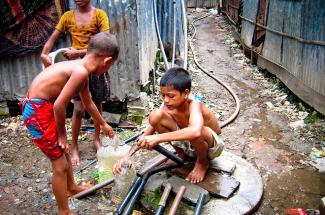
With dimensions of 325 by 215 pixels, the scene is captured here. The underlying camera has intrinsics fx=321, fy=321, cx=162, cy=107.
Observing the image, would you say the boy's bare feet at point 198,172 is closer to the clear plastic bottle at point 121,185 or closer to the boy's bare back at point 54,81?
the clear plastic bottle at point 121,185

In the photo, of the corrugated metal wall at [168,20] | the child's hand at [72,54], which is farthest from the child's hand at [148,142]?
the corrugated metal wall at [168,20]

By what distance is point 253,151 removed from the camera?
4188 millimetres

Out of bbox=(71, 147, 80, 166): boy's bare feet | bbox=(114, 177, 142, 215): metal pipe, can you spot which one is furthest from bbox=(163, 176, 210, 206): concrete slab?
bbox=(71, 147, 80, 166): boy's bare feet

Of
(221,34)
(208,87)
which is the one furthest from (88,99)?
(221,34)

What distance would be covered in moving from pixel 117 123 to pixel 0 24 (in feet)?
7.16

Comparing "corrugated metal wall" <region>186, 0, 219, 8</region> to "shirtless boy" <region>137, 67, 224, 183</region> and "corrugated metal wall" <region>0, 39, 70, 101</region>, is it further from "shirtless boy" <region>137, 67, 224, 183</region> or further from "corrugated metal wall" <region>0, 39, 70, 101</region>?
"shirtless boy" <region>137, 67, 224, 183</region>

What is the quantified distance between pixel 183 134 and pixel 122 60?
2367 mm

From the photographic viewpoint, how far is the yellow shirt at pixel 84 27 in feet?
12.8

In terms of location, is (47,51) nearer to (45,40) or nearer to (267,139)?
(45,40)

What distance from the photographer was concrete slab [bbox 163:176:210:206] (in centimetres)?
286

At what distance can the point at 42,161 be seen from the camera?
4039mm

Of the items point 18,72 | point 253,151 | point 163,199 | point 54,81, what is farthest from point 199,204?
point 18,72

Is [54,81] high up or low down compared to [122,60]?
up

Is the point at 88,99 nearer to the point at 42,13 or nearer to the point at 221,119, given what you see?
the point at 42,13
